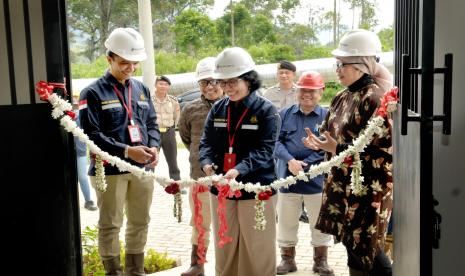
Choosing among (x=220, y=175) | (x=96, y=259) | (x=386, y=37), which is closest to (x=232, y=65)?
(x=220, y=175)

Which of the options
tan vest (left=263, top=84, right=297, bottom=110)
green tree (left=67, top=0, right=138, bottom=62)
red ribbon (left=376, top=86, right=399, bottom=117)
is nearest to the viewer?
red ribbon (left=376, top=86, right=399, bottom=117)

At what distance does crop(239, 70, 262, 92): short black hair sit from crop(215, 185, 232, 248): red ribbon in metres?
0.75

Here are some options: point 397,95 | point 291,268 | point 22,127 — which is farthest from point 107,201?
point 397,95

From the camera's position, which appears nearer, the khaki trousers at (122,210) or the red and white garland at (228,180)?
the red and white garland at (228,180)

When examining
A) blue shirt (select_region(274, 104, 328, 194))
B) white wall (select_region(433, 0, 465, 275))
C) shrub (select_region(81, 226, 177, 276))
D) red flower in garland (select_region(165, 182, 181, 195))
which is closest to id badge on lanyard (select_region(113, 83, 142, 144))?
red flower in garland (select_region(165, 182, 181, 195))

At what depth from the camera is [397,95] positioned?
330cm

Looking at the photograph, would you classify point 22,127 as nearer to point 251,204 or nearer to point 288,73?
point 251,204

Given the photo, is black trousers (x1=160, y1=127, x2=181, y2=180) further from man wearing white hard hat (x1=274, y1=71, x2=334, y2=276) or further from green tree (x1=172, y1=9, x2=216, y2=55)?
green tree (x1=172, y1=9, x2=216, y2=55)

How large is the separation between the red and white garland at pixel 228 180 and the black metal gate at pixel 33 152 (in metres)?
0.09

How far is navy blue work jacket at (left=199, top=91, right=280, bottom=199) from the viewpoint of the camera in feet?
12.9

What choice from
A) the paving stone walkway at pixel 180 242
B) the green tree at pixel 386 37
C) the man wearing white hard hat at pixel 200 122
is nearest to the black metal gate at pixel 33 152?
the paving stone walkway at pixel 180 242

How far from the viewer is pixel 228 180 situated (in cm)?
379

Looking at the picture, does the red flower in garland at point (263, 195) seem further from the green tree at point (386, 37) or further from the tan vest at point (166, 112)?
the green tree at point (386, 37)

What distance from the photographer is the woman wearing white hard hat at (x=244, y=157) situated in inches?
155
